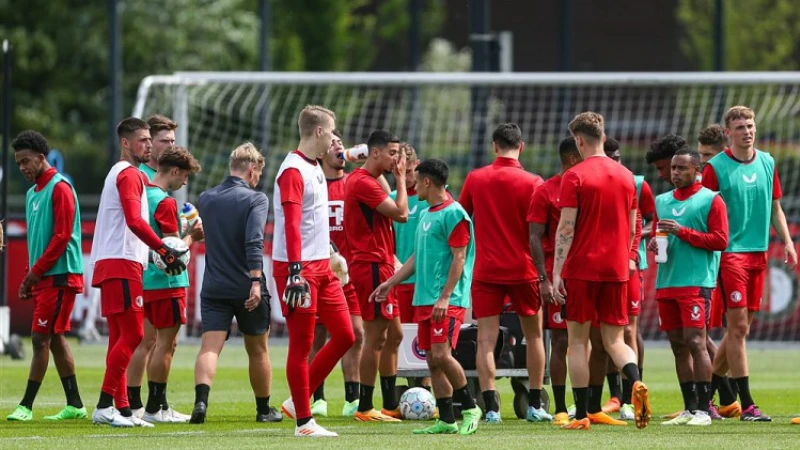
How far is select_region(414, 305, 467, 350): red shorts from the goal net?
33.1 feet

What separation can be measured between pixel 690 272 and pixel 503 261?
1.44 meters

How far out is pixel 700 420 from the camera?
1175cm

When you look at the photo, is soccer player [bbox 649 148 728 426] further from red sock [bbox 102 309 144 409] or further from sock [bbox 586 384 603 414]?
red sock [bbox 102 309 144 409]

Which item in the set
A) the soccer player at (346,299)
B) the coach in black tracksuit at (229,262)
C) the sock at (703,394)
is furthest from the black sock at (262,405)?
the sock at (703,394)

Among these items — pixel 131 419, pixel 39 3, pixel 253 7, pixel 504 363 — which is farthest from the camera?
pixel 253 7

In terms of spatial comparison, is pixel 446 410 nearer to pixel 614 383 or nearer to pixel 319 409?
pixel 319 409

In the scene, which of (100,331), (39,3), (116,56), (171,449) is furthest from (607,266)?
(39,3)

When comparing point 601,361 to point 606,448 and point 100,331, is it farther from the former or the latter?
point 100,331

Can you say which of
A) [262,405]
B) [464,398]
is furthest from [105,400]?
[464,398]

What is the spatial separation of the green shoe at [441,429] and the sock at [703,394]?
79.7 inches

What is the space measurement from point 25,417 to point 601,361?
4.50 metres

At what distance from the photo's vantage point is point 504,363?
12844 millimetres

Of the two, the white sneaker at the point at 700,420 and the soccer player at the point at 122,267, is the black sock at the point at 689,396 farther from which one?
the soccer player at the point at 122,267

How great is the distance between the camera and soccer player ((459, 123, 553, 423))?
1209 cm
